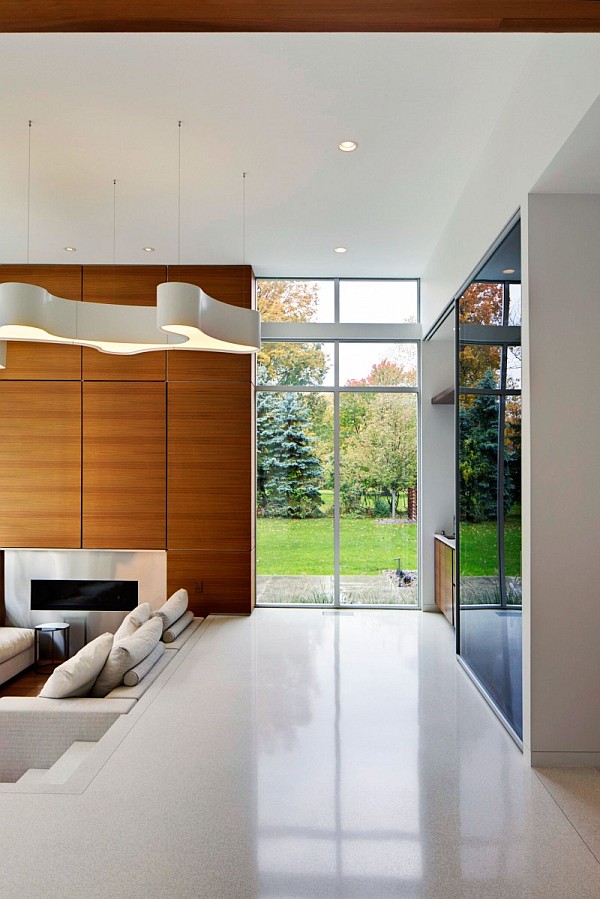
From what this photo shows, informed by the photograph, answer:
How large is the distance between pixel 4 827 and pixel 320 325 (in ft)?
16.9

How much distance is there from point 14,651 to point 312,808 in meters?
3.37

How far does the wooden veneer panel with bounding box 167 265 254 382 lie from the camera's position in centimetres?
596

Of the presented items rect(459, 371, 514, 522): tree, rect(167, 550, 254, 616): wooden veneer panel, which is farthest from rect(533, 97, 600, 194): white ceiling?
rect(167, 550, 254, 616): wooden veneer panel

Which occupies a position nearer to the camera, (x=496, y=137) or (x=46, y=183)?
(x=496, y=137)

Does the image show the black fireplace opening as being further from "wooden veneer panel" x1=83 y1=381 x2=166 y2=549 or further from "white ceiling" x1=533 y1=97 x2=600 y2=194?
"white ceiling" x1=533 y1=97 x2=600 y2=194

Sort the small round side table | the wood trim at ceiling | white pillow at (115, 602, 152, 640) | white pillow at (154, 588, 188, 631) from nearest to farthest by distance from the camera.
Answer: the wood trim at ceiling < white pillow at (115, 602, 152, 640) < white pillow at (154, 588, 188, 631) < the small round side table

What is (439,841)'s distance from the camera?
2363mm

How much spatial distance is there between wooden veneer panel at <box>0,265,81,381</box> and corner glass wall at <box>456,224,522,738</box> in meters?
3.72

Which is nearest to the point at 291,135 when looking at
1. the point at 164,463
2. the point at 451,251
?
the point at 451,251

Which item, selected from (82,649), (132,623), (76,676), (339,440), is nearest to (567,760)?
(76,676)

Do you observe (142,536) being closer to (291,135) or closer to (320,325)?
(320,325)

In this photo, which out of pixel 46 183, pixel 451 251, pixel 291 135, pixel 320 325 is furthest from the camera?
pixel 320 325

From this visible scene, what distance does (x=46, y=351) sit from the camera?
5.98 metres

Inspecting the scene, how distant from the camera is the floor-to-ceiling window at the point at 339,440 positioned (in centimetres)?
650
